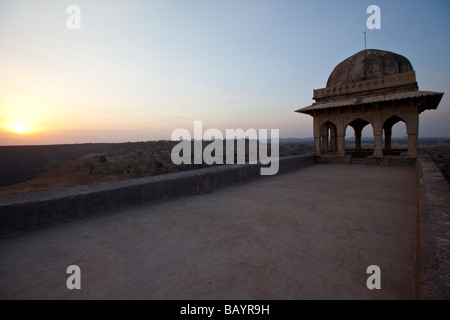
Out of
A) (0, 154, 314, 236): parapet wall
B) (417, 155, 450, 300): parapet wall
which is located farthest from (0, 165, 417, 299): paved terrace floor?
(417, 155, 450, 300): parapet wall

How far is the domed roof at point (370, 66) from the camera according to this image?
12887mm

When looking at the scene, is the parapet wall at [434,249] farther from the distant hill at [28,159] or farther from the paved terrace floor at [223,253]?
the distant hill at [28,159]

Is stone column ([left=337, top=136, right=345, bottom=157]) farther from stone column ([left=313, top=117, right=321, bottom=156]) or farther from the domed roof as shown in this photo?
the domed roof

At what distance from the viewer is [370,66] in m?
13.3

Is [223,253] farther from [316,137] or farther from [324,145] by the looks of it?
[324,145]

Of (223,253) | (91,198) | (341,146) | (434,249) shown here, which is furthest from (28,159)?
A: (434,249)

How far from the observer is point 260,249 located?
2.76 m

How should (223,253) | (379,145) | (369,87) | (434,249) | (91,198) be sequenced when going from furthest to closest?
(369,87), (379,145), (91,198), (223,253), (434,249)

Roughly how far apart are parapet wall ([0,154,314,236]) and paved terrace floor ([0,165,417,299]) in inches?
8.1

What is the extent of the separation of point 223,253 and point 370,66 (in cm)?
1523

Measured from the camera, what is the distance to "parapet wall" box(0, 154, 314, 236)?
340 cm

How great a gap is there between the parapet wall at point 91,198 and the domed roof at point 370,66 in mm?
11982
